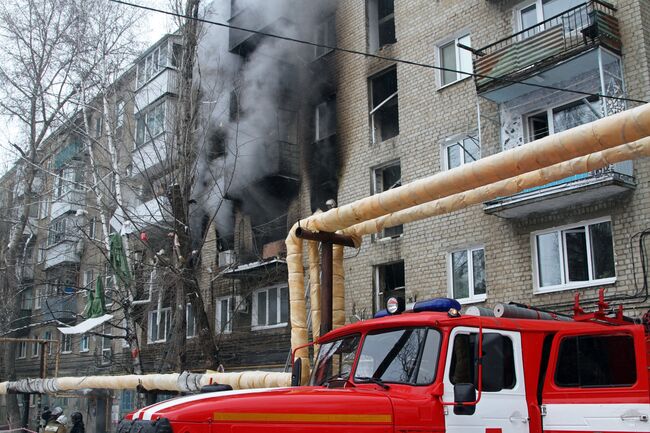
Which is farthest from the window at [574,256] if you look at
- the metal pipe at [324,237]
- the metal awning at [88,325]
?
the metal awning at [88,325]

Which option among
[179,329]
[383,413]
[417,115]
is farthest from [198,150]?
[383,413]

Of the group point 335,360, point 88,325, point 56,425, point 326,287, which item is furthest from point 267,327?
point 335,360

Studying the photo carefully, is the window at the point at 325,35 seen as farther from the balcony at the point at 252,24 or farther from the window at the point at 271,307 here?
the window at the point at 271,307

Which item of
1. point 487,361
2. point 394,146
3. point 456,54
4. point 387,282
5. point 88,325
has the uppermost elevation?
point 456,54

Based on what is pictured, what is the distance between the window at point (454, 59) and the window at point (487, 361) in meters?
11.1

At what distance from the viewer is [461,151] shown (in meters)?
15.4

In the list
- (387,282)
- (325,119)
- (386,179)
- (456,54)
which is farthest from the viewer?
(325,119)

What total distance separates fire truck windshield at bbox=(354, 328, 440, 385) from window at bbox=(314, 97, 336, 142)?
46.7ft

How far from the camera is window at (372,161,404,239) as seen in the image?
17.3 m

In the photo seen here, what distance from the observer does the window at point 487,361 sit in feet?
17.7

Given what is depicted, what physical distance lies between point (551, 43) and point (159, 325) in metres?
17.8

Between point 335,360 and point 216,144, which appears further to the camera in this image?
point 216,144

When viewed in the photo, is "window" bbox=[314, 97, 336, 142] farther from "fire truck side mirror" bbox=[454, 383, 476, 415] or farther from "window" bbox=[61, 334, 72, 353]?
"window" bbox=[61, 334, 72, 353]

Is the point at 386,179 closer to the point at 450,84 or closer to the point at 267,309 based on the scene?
the point at 450,84
